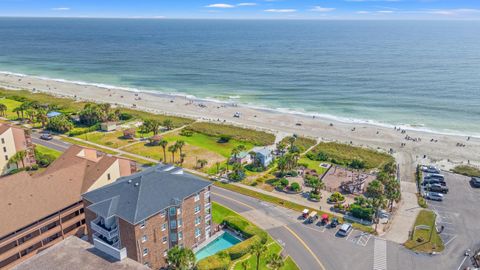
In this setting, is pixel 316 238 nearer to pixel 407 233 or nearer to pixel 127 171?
pixel 407 233

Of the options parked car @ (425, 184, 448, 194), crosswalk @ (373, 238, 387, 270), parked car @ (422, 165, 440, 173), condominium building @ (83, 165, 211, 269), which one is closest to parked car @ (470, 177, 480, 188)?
parked car @ (422, 165, 440, 173)

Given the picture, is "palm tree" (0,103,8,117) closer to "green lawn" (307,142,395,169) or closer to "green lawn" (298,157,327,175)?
"green lawn" (298,157,327,175)

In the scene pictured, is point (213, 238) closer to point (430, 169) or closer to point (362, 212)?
point (362, 212)

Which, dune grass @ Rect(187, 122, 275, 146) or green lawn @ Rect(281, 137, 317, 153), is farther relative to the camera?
dune grass @ Rect(187, 122, 275, 146)

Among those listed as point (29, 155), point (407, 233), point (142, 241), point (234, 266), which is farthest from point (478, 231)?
point (29, 155)

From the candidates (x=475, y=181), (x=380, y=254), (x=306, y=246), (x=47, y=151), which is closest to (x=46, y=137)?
(x=47, y=151)

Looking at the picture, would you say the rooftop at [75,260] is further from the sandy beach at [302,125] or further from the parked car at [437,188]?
the sandy beach at [302,125]
